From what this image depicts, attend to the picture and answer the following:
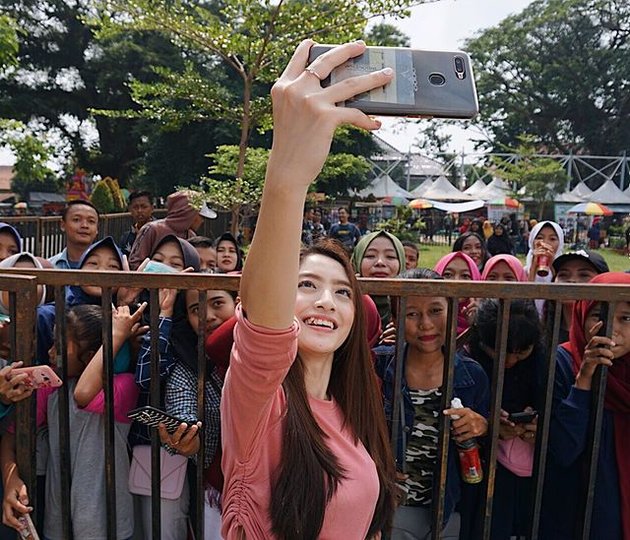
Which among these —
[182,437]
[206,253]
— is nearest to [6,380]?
[182,437]

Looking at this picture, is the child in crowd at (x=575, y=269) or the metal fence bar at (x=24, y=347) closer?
the metal fence bar at (x=24, y=347)

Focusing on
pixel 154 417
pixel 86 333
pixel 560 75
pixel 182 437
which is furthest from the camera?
pixel 560 75

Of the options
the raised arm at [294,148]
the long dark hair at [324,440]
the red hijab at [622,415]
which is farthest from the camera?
the red hijab at [622,415]

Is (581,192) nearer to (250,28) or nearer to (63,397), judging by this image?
(250,28)

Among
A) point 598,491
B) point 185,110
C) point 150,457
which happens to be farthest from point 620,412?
point 185,110

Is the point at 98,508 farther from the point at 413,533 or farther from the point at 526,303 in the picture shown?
the point at 526,303

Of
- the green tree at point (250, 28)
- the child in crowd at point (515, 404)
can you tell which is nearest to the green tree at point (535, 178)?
the green tree at point (250, 28)

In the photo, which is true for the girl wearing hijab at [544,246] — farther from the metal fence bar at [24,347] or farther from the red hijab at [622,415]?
the metal fence bar at [24,347]

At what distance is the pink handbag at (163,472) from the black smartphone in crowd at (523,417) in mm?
1136

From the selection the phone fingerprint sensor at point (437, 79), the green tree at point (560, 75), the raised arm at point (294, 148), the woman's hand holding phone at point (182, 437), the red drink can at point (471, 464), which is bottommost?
the red drink can at point (471, 464)

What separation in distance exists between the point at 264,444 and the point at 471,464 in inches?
38.2

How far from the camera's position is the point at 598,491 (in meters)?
2.13

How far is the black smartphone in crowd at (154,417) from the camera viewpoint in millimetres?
1741

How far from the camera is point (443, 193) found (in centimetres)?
3341
